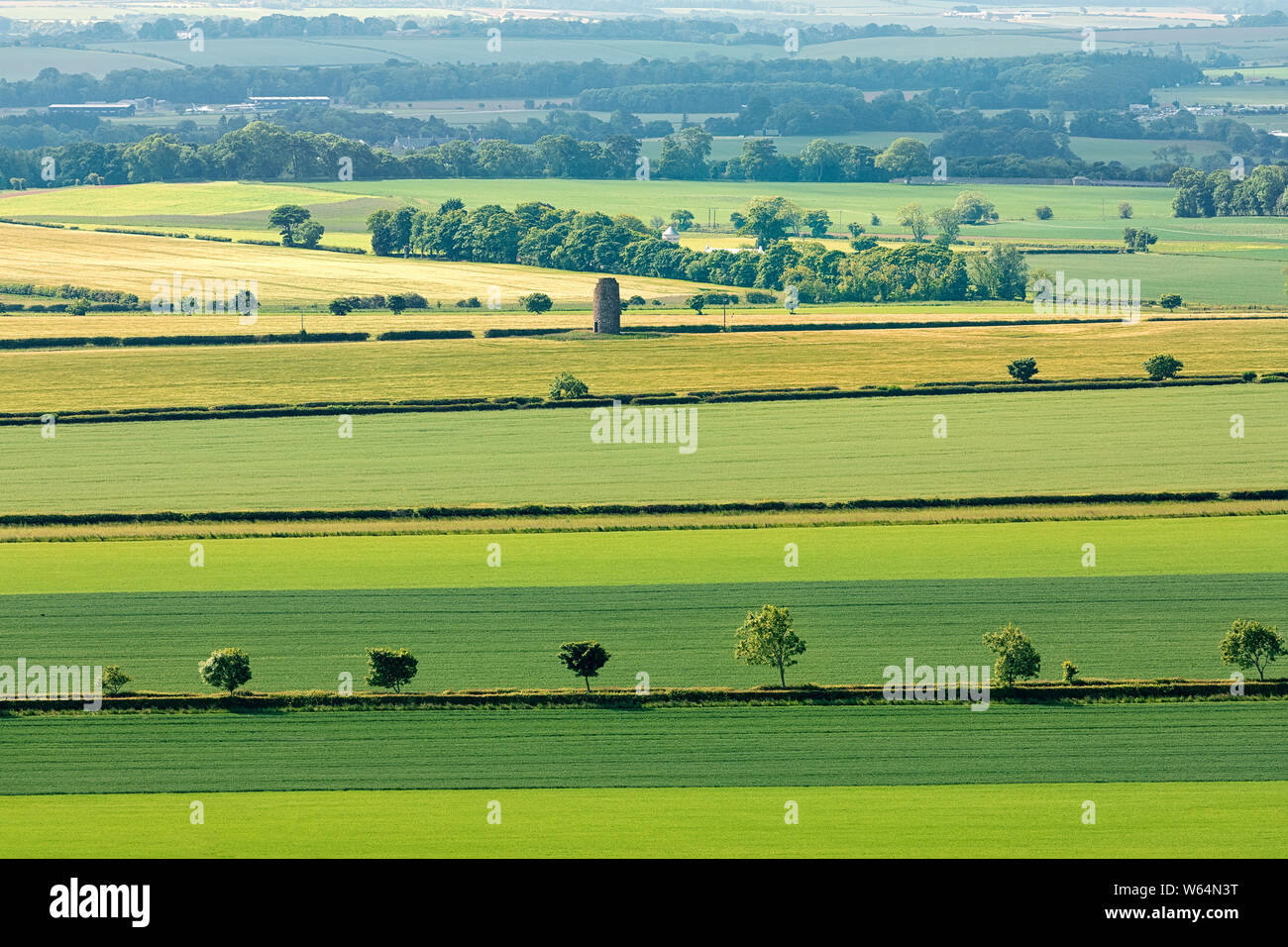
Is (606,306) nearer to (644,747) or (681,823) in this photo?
(644,747)

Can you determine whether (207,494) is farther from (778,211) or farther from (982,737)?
(778,211)

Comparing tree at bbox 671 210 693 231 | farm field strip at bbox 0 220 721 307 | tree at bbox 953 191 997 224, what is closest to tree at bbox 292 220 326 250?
farm field strip at bbox 0 220 721 307

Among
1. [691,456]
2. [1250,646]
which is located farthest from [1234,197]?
[1250,646]

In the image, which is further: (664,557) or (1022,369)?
(1022,369)

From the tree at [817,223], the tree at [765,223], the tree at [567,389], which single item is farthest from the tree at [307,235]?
the tree at [567,389]
